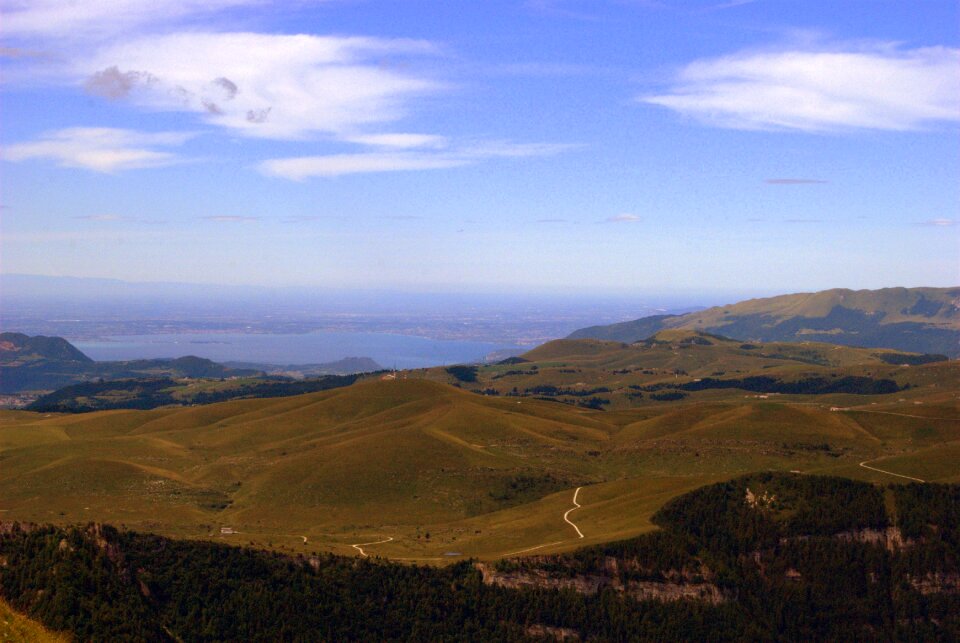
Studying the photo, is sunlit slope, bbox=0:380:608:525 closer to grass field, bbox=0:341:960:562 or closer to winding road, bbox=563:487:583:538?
grass field, bbox=0:341:960:562

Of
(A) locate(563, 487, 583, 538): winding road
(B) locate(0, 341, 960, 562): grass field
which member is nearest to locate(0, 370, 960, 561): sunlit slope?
(B) locate(0, 341, 960, 562): grass field

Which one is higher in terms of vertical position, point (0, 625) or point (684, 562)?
point (0, 625)

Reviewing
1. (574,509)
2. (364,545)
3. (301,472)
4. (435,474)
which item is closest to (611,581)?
(574,509)

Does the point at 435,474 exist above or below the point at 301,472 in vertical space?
below

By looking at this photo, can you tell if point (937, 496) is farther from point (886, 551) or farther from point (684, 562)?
point (684, 562)

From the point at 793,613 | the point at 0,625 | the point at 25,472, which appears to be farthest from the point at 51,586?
the point at 25,472

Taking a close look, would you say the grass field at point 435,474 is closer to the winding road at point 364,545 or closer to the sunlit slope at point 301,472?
the sunlit slope at point 301,472

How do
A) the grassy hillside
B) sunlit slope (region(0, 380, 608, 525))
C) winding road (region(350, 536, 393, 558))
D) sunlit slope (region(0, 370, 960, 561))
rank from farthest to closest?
sunlit slope (region(0, 380, 608, 525)) → sunlit slope (region(0, 370, 960, 561)) → winding road (region(350, 536, 393, 558)) → the grassy hillside

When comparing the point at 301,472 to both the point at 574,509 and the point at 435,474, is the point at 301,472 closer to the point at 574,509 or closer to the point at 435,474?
the point at 435,474
